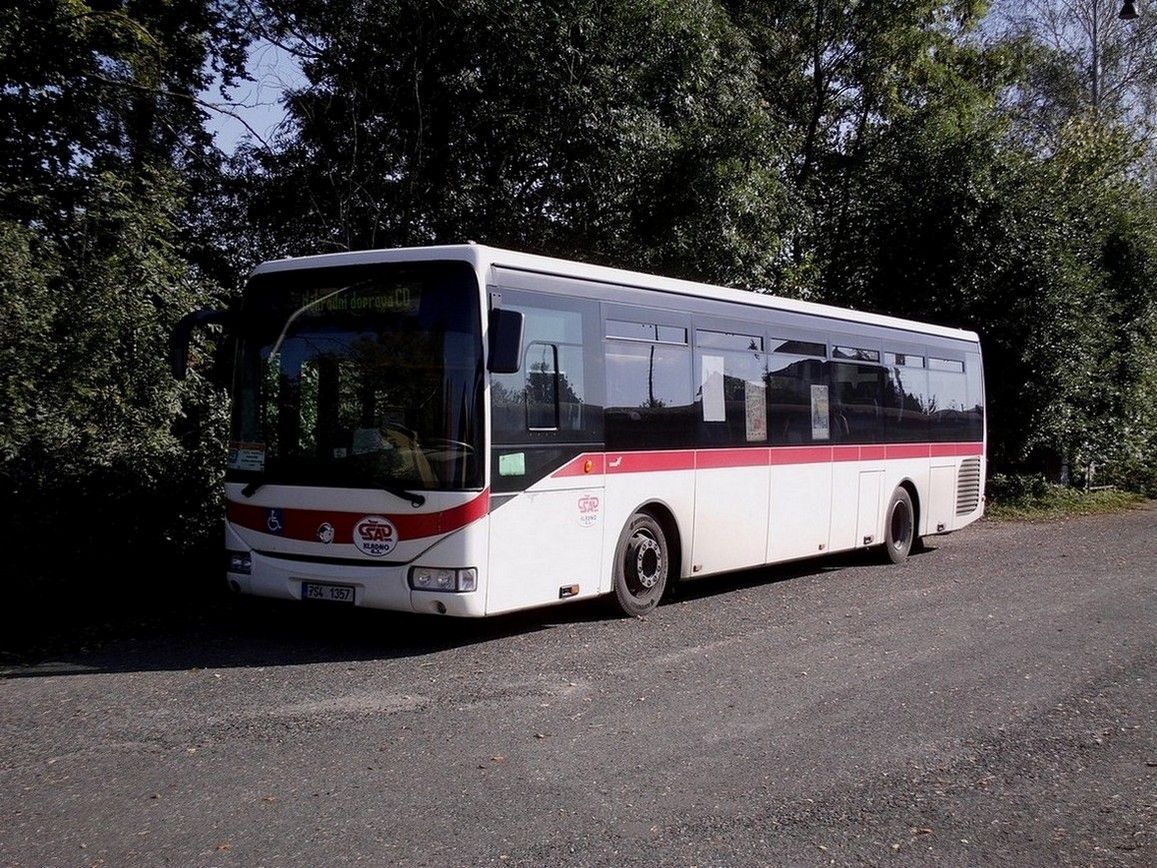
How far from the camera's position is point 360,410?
30.9 feet

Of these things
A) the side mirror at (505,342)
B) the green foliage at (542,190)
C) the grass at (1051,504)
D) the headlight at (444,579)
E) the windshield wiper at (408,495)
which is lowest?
the grass at (1051,504)

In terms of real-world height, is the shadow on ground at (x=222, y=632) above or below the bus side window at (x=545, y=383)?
below

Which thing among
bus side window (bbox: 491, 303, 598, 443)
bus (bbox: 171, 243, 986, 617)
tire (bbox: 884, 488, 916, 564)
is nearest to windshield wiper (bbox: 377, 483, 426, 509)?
bus (bbox: 171, 243, 986, 617)

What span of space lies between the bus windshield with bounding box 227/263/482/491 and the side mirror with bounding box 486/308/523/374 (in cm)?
17

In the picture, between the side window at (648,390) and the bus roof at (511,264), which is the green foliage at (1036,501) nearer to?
the bus roof at (511,264)

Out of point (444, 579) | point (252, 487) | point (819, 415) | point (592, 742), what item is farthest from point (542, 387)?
point (819, 415)

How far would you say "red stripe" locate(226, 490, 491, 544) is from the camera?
909cm

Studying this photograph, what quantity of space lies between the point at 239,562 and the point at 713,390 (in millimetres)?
4816

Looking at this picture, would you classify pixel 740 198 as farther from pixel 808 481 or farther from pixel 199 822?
pixel 199 822

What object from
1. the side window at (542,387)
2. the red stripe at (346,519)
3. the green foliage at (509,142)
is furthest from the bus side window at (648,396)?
the green foliage at (509,142)

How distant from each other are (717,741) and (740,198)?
1275 centimetres

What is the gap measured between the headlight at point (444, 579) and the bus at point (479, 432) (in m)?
0.01

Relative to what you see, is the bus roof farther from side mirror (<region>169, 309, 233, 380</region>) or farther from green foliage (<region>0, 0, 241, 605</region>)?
green foliage (<region>0, 0, 241, 605</region>)

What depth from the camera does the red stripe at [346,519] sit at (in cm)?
909
